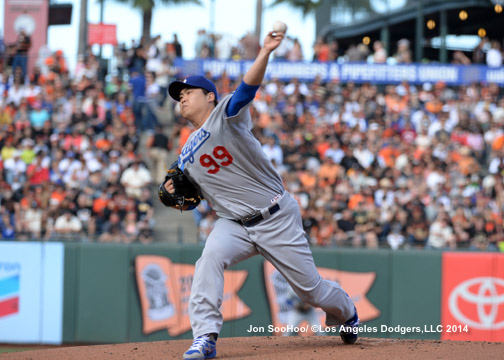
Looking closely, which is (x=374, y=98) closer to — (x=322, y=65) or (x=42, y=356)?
(x=322, y=65)

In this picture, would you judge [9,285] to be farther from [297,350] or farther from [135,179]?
[297,350]

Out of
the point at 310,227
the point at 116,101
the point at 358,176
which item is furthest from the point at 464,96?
the point at 116,101

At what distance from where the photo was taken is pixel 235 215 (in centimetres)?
481

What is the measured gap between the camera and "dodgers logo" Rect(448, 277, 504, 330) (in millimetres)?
9805

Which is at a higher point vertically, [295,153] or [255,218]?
[295,153]

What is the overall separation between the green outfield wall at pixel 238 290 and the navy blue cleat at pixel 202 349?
5.66 meters

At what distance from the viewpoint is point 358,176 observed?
1294 cm

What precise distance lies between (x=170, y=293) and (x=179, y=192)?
19.2ft

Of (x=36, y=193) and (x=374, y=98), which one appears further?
(x=374, y=98)

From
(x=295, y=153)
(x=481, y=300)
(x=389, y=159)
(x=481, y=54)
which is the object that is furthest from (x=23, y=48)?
(x=481, y=300)

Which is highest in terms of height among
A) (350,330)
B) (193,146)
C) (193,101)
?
(193,101)

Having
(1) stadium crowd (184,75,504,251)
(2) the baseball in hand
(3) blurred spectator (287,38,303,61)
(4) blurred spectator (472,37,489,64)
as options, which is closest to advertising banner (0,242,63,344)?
(1) stadium crowd (184,75,504,251)

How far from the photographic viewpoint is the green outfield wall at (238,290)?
10.2m

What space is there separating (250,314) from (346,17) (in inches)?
601
